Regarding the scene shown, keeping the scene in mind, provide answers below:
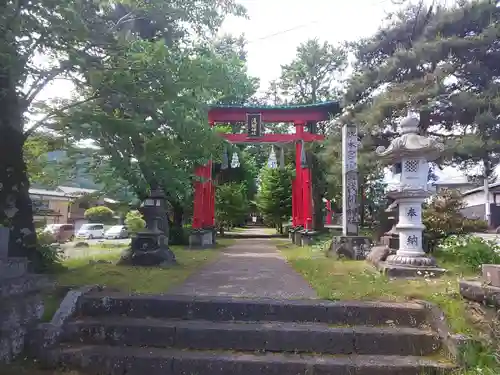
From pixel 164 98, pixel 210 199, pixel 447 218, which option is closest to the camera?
pixel 164 98

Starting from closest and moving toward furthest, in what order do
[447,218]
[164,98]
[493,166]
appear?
[164,98] < [447,218] < [493,166]

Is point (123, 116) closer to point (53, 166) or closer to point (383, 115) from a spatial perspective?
point (53, 166)

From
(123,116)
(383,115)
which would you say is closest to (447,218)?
(383,115)

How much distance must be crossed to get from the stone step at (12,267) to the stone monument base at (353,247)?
842 centimetres

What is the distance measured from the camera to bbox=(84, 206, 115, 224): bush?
33.6 meters

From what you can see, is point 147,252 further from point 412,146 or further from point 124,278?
point 412,146

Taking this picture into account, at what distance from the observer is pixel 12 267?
4258 millimetres


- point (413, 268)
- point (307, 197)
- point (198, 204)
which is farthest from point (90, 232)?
point (413, 268)

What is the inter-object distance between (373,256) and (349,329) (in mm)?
4913

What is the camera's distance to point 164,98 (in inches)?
236

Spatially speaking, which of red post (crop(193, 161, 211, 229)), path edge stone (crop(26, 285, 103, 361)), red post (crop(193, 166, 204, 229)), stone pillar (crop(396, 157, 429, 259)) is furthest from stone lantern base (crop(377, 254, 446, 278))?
red post (crop(193, 166, 204, 229))

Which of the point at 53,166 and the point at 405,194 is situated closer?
the point at 405,194

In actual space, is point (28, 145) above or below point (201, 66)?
below

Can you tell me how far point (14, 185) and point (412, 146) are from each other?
7637 millimetres
